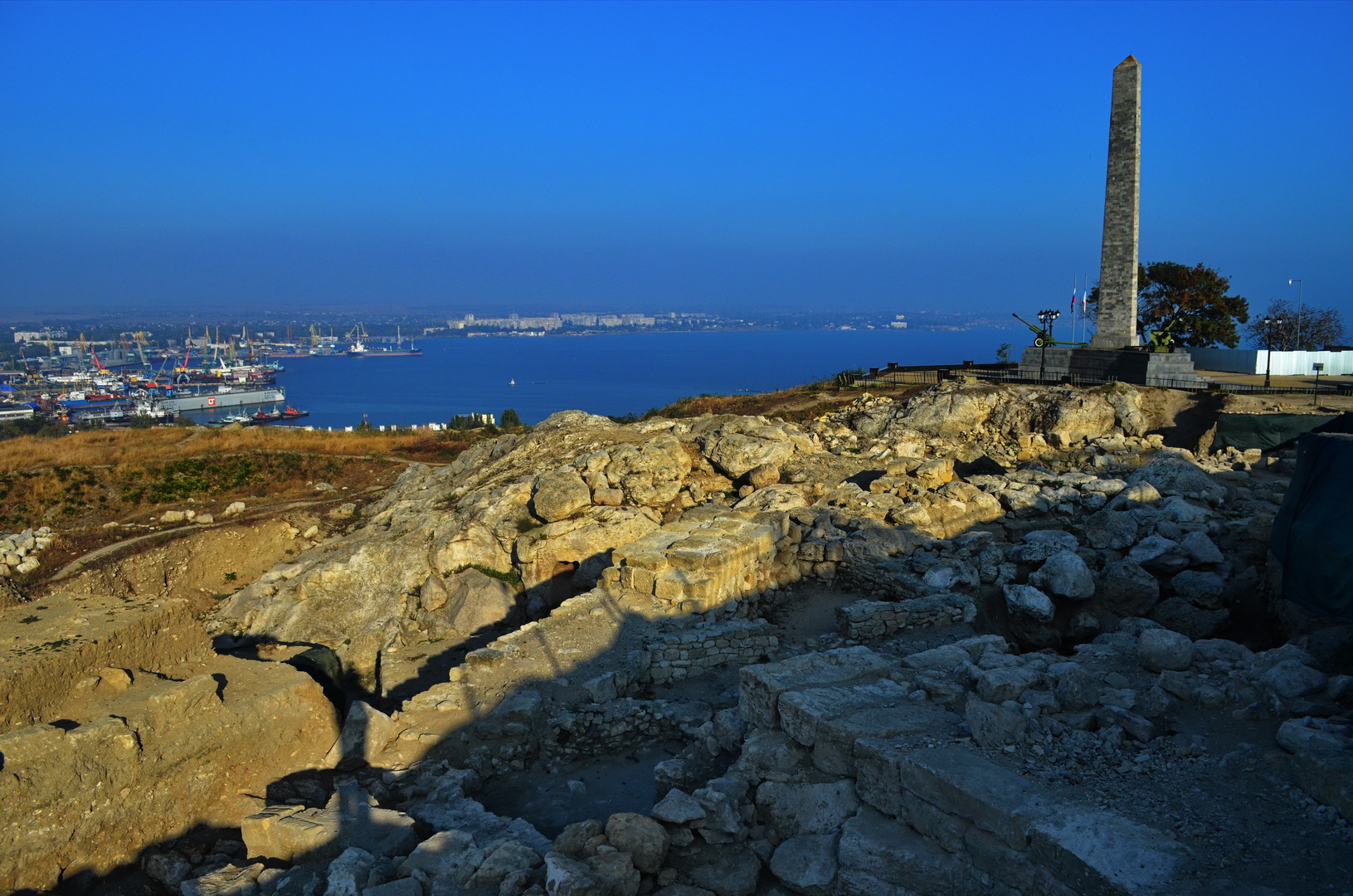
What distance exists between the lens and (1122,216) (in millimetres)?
22859

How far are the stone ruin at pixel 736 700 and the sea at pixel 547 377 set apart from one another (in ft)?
127

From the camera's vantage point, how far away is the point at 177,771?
7723 millimetres

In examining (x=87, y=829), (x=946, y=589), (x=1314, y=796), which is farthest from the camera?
(x=946, y=589)

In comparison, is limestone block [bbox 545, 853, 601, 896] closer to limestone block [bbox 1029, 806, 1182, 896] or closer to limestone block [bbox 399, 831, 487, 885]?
limestone block [bbox 399, 831, 487, 885]

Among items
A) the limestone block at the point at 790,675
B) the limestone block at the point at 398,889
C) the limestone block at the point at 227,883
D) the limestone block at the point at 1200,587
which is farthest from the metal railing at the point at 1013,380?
the limestone block at the point at 227,883

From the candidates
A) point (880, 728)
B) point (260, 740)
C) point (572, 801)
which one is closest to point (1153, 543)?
point (880, 728)

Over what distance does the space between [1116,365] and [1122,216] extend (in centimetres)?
425

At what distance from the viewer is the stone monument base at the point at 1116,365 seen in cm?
2125

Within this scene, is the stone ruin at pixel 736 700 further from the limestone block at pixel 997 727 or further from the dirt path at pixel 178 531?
the dirt path at pixel 178 531

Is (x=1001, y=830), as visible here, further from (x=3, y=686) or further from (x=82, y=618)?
(x=82, y=618)

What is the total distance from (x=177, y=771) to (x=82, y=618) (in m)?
2.43

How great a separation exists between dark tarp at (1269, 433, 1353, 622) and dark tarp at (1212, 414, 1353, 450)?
965 cm

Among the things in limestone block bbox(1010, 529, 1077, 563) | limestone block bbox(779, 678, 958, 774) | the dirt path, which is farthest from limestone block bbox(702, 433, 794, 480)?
the dirt path

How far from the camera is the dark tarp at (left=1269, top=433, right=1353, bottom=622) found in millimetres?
7195
